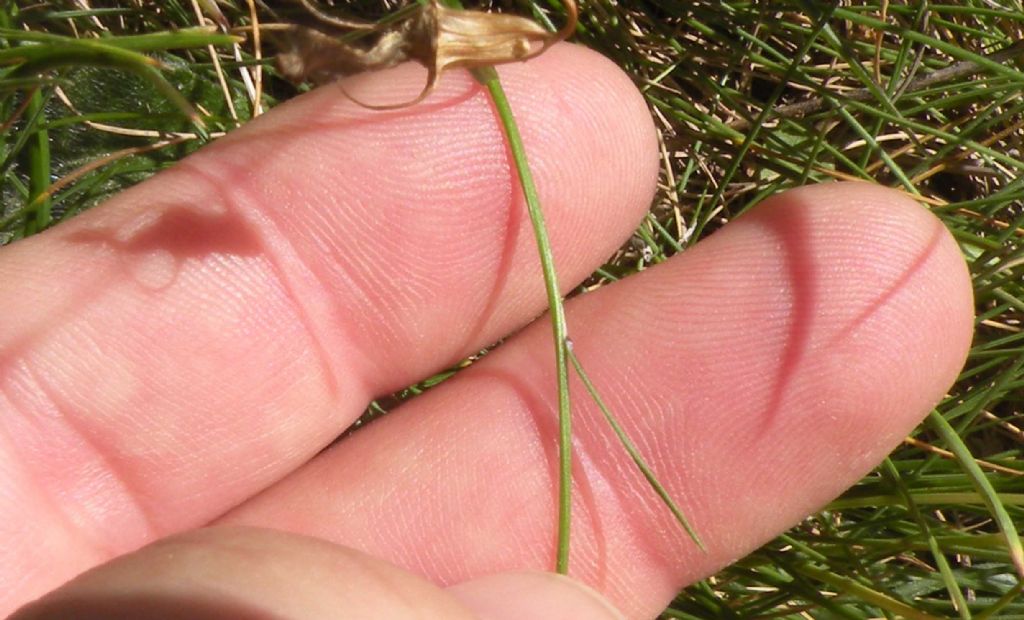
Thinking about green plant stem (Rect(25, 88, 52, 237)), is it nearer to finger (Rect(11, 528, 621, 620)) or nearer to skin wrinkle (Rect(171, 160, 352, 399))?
Result: skin wrinkle (Rect(171, 160, 352, 399))

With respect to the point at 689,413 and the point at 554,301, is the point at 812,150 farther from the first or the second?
the point at 554,301

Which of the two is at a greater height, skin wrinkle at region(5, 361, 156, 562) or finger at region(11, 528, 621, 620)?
finger at region(11, 528, 621, 620)

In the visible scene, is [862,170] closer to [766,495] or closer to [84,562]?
[766,495]

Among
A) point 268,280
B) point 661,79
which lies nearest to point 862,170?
point 661,79

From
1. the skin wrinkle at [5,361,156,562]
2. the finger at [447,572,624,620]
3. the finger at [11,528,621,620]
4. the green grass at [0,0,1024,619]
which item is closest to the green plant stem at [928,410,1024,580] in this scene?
the green grass at [0,0,1024,619]

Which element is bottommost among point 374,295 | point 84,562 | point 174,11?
point 84,562

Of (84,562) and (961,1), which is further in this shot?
(961,1)
